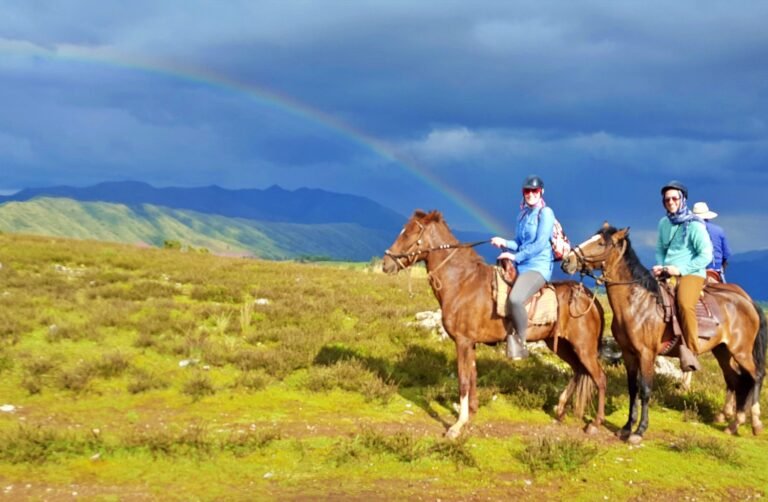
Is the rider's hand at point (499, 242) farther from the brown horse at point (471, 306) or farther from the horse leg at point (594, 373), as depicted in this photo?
the horse leg at point (594, 373)

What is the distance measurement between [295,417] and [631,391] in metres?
5.62

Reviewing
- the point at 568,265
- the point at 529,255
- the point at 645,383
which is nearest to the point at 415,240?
the point at 529,255

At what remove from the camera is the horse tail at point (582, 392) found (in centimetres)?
927

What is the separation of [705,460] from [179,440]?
756 cm

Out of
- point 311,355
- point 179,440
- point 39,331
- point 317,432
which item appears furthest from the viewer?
point 39,331

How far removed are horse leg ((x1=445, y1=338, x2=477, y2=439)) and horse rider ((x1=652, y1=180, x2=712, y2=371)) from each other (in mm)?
3332

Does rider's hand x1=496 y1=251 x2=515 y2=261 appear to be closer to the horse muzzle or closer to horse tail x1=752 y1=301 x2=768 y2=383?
the horse muzzle

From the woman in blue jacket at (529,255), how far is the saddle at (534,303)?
175mm

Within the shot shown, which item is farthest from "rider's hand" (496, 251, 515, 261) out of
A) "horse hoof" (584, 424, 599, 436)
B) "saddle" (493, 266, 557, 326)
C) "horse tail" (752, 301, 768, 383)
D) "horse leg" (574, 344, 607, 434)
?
"horse tail" (752, 301, 768, 383)

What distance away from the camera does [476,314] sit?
8906mm

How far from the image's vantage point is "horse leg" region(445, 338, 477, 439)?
28.2 feet

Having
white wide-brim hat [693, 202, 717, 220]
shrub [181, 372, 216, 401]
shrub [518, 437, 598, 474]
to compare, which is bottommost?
shrub [181, 372, 216, 401]

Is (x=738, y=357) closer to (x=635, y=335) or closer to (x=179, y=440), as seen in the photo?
(x=635, y=335)

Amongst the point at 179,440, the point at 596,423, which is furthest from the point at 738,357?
the point at 179,440
